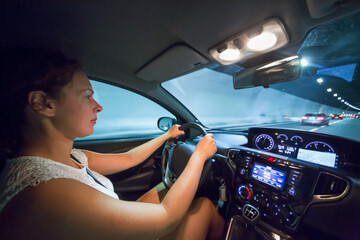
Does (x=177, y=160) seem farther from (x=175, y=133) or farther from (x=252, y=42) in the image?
(x=252, y=42)

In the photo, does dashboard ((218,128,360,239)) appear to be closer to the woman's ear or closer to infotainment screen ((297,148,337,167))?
infotainment screen ((297,148,337,167))

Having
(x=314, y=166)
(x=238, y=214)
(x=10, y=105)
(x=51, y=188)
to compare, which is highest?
(x=10, y=105)

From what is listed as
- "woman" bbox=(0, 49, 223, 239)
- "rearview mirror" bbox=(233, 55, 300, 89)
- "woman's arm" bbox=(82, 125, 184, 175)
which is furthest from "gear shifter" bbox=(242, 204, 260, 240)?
"rearview mirror" bbox=(233, 55, 300, 89)

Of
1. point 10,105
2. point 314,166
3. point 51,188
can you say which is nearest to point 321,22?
point 314,166

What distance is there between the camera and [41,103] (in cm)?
96

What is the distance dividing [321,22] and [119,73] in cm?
225

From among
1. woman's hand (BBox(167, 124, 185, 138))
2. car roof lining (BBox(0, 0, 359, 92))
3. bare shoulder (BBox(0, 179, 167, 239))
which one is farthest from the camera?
woman's hand (BBox(167, 124, 185, 138))

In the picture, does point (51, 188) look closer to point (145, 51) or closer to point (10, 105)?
point (10, 105)

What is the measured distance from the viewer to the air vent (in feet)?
4.04

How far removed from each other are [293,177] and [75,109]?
2007 mm

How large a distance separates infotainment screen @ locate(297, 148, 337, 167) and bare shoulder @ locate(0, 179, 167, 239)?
6.52 feet

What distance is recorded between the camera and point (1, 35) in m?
1.38

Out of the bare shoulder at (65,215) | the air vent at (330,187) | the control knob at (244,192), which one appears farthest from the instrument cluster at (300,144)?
the bare shoulder at (65,215)

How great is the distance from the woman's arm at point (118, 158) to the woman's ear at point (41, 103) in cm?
87
